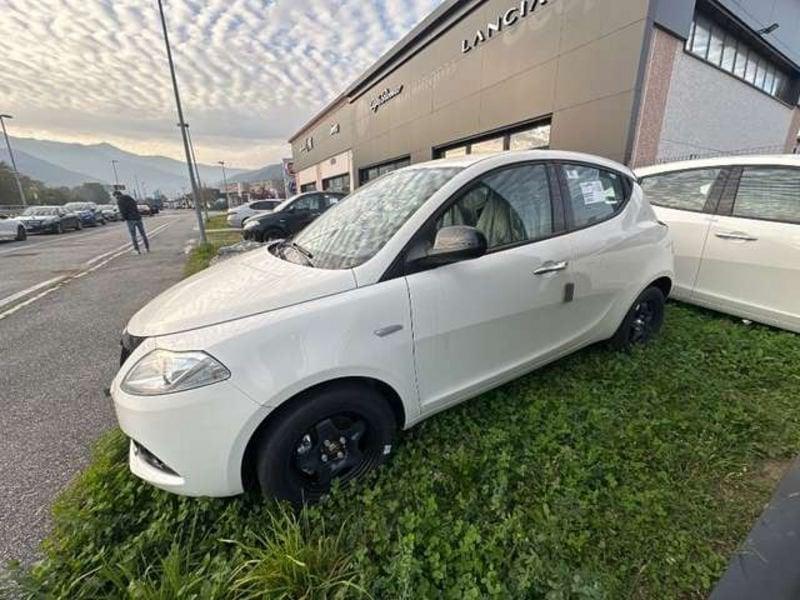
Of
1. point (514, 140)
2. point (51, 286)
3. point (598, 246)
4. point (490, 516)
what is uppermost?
point (514, 140)

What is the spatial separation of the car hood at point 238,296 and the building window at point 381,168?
1493 centimetres

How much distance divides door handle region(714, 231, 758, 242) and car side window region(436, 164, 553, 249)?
2.48m

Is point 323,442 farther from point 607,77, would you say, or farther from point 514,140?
point 514,140

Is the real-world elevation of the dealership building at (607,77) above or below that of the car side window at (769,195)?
above

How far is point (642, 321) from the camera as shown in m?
3.35

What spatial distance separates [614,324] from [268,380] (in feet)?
8.76

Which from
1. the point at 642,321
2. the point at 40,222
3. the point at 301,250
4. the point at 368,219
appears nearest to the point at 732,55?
the point at 642,321

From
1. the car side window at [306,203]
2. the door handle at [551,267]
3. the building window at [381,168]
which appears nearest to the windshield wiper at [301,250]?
the door handle at [551,267]

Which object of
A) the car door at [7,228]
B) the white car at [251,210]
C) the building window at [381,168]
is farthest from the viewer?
the white car at [251,210]

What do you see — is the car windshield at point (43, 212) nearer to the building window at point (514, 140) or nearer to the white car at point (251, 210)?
the white car at point (251, 210)

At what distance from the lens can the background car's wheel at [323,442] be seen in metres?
1.73

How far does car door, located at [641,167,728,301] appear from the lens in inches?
154

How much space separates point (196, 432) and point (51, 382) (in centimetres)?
277

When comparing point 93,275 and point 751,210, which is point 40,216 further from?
point 751,210
